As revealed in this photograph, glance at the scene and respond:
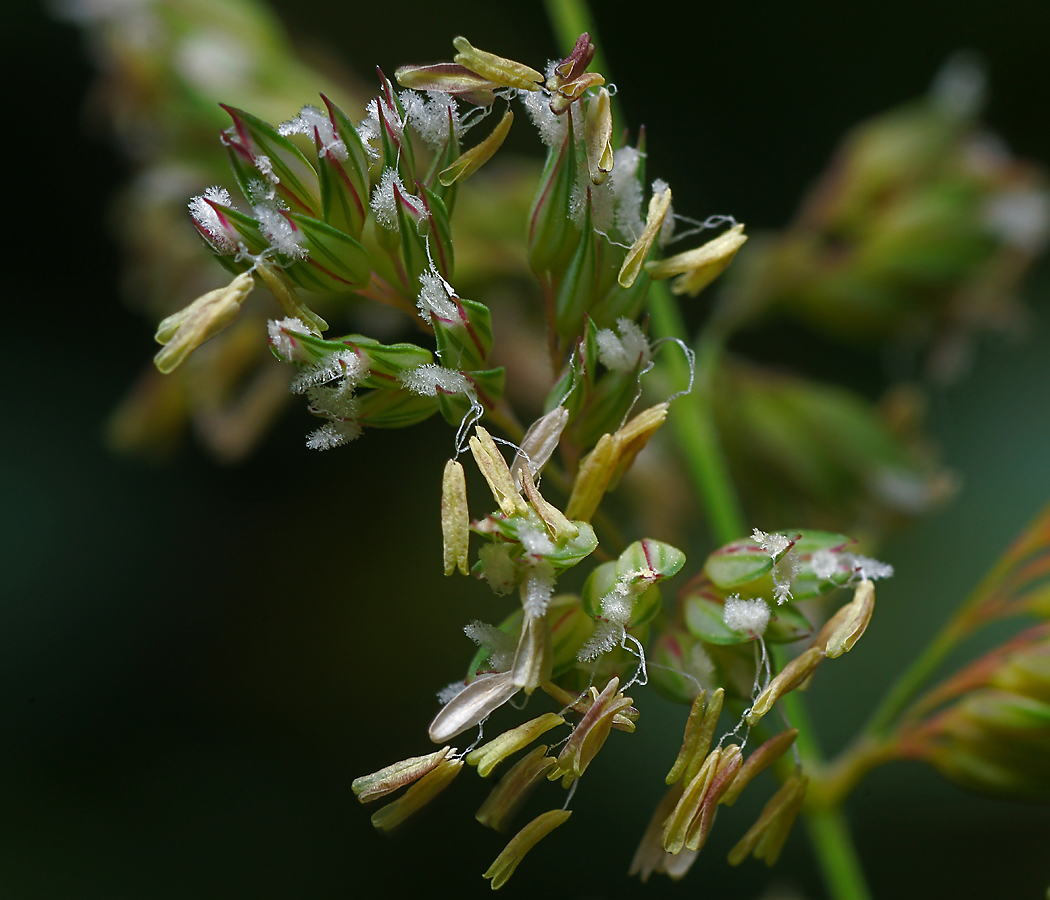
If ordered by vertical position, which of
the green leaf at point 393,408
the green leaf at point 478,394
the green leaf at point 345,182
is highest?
the green leaf at point 345,182

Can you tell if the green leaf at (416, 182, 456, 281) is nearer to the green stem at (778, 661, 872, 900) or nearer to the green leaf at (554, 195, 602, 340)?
the green leaf at (554, 195, 602, 340)

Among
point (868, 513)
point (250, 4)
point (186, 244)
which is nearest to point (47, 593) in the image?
point (186, 244)

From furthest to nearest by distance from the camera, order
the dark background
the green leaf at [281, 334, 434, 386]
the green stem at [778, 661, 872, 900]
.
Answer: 1. the dark background
2. the green stem at [778, 661, 872, 900]
3. the green leaf at [281, 334, 434, 386]

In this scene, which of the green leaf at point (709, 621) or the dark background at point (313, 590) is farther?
the dark background at point (313, 590)

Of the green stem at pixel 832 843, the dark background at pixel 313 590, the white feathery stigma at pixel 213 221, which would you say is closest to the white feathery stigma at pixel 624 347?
the white feathery stigma at pixel 213 221

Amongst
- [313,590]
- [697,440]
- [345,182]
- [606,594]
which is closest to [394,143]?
[345,182]

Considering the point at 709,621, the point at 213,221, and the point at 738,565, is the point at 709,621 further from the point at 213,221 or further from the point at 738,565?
the point at 213,221

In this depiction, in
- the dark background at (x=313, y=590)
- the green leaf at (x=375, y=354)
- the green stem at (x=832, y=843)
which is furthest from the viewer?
the dark background at (x=313, y=590)

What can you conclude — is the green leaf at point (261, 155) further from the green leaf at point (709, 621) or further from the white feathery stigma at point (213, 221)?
the green leaf at point (709, 621)

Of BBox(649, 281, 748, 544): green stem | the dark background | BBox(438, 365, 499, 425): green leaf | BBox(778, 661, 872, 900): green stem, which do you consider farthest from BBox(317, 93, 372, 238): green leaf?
the dark background

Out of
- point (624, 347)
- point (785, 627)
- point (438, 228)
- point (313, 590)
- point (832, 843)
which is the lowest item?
point (313, 590)
